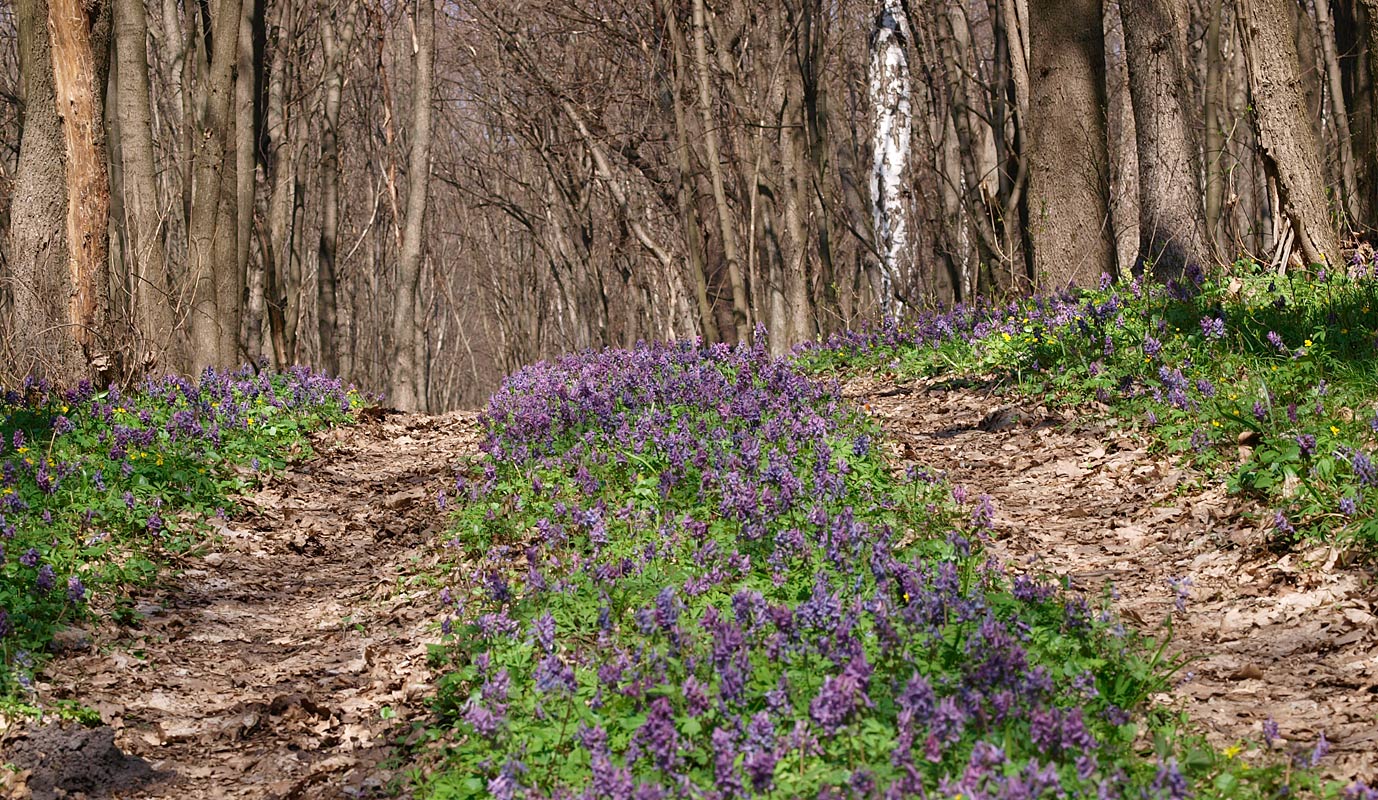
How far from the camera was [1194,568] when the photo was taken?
534 centimetres

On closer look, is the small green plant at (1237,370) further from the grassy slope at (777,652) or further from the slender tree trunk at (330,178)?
the slender tree trunk at (330,178)

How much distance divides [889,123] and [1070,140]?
23.7 feet

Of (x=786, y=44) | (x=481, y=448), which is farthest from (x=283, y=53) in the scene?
(x=481, y=448)

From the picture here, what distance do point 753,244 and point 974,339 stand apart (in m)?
8.38

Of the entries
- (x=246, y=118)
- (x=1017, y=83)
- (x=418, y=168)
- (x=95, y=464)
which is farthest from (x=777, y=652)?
(x=418, y=168)

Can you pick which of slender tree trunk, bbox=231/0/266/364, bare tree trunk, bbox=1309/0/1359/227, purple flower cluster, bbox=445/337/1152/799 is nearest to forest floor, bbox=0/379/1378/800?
purple flower cluster, bbox=445/337/1152/799

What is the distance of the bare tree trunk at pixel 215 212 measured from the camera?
1234cm

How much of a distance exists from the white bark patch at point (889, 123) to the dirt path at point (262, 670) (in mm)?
10837

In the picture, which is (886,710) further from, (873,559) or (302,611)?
(302,611)

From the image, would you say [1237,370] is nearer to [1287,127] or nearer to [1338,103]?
[1287,127]

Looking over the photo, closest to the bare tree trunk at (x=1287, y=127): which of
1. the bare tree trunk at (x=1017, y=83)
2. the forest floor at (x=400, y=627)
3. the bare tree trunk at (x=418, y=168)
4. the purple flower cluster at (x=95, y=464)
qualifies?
the forest floor at (x=400, y=627)

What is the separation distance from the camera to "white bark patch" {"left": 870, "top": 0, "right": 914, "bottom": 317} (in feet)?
57.2

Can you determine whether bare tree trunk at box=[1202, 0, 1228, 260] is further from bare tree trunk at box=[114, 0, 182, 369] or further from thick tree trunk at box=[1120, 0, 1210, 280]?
bare tree trunk at box=[114, 0, 182, 369]

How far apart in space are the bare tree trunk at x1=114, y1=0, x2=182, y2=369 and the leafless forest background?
0.09ft
